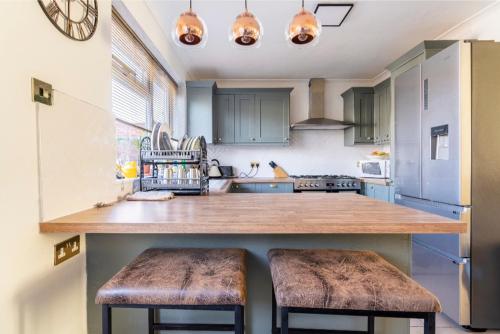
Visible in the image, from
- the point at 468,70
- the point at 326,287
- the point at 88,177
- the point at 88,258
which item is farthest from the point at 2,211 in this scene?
the point at 468,70

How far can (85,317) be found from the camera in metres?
1.26

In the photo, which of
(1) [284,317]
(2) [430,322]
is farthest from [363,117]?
(1) [284,317]

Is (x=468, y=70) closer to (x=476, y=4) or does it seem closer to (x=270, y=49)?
(x=476, y=4)

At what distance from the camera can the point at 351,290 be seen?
0.81m

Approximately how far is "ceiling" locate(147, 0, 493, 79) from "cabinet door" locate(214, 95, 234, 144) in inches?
15.4

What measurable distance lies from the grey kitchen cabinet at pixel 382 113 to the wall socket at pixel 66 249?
354 cm

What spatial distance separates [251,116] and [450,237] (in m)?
2.70

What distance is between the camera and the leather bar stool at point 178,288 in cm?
81

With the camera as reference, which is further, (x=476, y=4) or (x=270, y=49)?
(x=270, y=49)

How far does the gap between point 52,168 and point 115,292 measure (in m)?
0.56

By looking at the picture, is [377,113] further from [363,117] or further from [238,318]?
[238,318]

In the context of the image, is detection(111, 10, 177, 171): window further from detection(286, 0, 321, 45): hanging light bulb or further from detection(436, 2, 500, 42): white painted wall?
detection(436, 2, 500, 42): white painted wall

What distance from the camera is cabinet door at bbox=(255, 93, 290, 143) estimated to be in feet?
12.4

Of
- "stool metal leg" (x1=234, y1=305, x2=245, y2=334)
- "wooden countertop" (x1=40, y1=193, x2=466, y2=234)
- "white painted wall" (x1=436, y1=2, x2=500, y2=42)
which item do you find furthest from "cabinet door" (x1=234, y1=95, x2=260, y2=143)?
"stool metal leg" (x1=234, y1=305, x2=245, y2=334)
